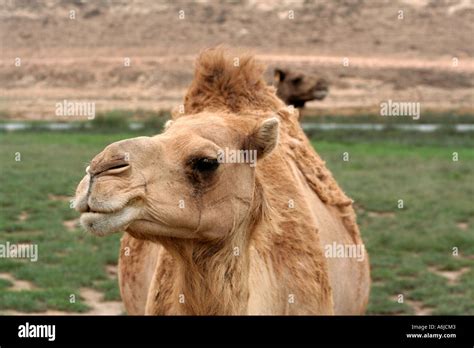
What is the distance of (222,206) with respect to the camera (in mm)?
4535

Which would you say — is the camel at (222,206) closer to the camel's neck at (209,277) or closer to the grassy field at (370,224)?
the camel's neck at (209,277)

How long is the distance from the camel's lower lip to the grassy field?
3.03m

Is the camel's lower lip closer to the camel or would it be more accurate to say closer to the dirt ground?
the camel

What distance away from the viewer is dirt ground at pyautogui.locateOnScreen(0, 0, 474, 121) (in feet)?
113

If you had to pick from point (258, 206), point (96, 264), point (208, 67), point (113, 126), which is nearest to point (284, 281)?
point (258, 206)

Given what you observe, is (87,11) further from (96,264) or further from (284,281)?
(284,281)

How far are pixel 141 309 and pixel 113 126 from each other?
59.9 feet

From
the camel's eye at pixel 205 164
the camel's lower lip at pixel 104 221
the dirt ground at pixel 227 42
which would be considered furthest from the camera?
the dirt ground at pixel 227 42

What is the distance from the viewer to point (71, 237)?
11.8 m

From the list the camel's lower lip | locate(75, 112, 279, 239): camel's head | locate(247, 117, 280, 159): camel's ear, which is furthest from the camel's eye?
the camel's lower lip

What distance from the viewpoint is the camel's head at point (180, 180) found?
3.96 meters

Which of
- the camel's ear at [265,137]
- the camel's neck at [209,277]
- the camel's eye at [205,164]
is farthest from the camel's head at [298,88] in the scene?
the camel's eye at [205,164]

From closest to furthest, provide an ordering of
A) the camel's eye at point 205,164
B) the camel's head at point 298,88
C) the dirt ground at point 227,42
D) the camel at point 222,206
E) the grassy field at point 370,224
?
the camel at point 222,206 < the camel's eye at point 205,164 < the grassy field at point 370,224 < the camel's head at point 298,88 < the dirt ground at point 227,42

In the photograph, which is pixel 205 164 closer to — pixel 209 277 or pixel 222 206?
pixel 222 206
